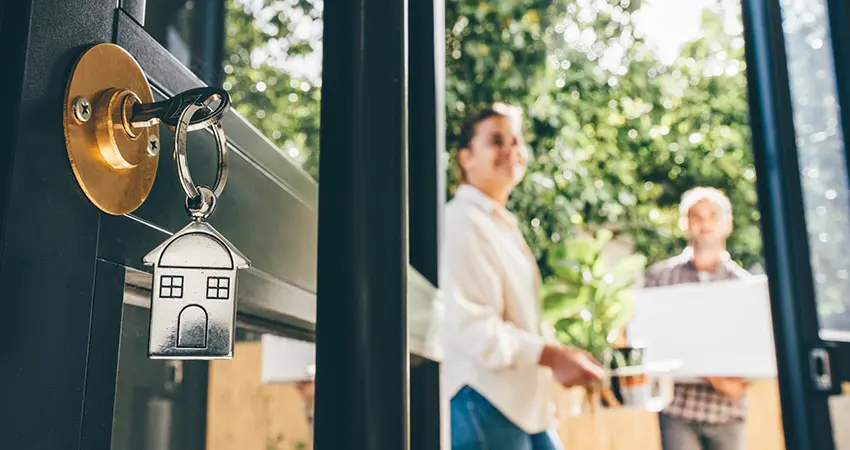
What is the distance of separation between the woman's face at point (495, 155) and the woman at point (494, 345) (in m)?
0.09

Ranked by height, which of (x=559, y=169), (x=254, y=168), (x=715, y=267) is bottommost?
(x=254, y=168)

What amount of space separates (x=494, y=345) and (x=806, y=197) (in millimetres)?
745

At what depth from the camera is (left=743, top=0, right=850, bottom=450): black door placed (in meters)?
1.41

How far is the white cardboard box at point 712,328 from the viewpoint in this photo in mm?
2160

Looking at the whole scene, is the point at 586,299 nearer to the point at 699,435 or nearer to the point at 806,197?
the point at 699,435

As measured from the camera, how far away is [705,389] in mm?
2273

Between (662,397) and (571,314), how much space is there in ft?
1.54

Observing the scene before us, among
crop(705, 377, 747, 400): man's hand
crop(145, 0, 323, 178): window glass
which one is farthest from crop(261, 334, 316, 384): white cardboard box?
crop(705, 377, 747, 400): man's hand

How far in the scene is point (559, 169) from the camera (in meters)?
2.90

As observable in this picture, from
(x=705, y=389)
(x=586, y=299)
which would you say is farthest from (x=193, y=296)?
(x=705, y=389)

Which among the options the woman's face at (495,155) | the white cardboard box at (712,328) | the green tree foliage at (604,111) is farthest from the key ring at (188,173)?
the green tree foliage at (604,111)

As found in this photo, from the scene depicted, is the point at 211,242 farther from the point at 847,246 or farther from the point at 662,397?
the point at 662,397

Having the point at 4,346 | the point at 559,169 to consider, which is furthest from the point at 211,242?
the point at 559,169

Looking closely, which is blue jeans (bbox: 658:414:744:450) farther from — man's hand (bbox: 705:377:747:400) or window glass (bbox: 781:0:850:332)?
window glass (bbox: 781:0:850:332)
